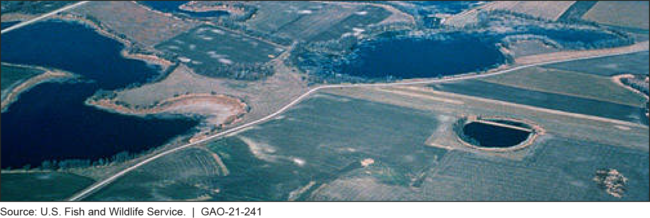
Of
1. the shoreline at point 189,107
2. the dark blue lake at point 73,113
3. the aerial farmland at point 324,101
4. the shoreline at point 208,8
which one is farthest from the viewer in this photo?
the shoreline at point 208,8

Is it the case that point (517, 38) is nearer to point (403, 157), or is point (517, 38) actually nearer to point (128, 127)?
point (403, 157)

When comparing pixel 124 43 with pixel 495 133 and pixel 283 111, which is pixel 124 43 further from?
pixel 495 133

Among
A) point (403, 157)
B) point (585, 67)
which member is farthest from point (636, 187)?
point (585, 67)

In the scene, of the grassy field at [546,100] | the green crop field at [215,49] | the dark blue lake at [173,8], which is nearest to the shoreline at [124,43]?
the green crop field at [215,49]

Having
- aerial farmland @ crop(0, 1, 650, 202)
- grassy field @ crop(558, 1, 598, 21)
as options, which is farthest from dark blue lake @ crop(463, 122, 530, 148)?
grassy field @ crop(558, 1, 598, 21)

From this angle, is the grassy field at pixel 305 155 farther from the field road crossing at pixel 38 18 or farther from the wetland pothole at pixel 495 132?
the field road crossing at pixel 38 18

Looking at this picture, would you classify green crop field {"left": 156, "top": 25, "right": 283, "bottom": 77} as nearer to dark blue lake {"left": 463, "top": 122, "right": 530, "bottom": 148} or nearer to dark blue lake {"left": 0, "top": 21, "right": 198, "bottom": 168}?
dark blue lake {"left": 0, "top": 21, "right": 198, "bottom": 168}
